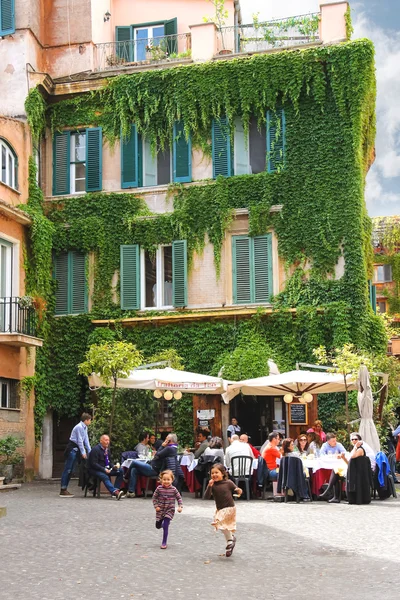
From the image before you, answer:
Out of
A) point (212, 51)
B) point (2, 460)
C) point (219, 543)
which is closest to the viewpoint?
point (219, 543)

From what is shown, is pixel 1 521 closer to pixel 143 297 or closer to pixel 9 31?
pixel 143 297

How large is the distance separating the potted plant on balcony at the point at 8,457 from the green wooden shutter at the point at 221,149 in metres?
8.86

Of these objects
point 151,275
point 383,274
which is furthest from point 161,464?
point 383,274

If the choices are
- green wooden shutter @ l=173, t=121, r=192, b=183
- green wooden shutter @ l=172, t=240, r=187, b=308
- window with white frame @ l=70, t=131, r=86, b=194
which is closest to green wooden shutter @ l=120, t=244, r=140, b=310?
green wooden shutter @ l=172, t=240, r=187, b=308

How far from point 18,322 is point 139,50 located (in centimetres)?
959

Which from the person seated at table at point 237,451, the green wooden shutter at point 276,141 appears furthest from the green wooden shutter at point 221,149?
the person seated at table at point 237,451

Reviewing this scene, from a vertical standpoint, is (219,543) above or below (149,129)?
below

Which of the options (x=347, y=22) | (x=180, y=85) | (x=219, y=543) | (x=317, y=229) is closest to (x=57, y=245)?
(x=180, y=85)

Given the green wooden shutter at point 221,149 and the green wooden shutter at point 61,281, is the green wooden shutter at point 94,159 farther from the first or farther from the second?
the green wooden shutter at point 221,149

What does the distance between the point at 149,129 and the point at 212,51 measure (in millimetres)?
2746

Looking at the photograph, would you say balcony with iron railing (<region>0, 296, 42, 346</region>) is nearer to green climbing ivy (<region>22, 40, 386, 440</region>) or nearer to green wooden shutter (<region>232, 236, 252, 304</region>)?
green climbing ivy (<region>22, 40, 386, 440</region>)

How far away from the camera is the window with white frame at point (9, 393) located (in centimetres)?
2336

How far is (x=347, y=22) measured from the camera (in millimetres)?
25375

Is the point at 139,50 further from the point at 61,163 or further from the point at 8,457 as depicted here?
the point at 8,457
